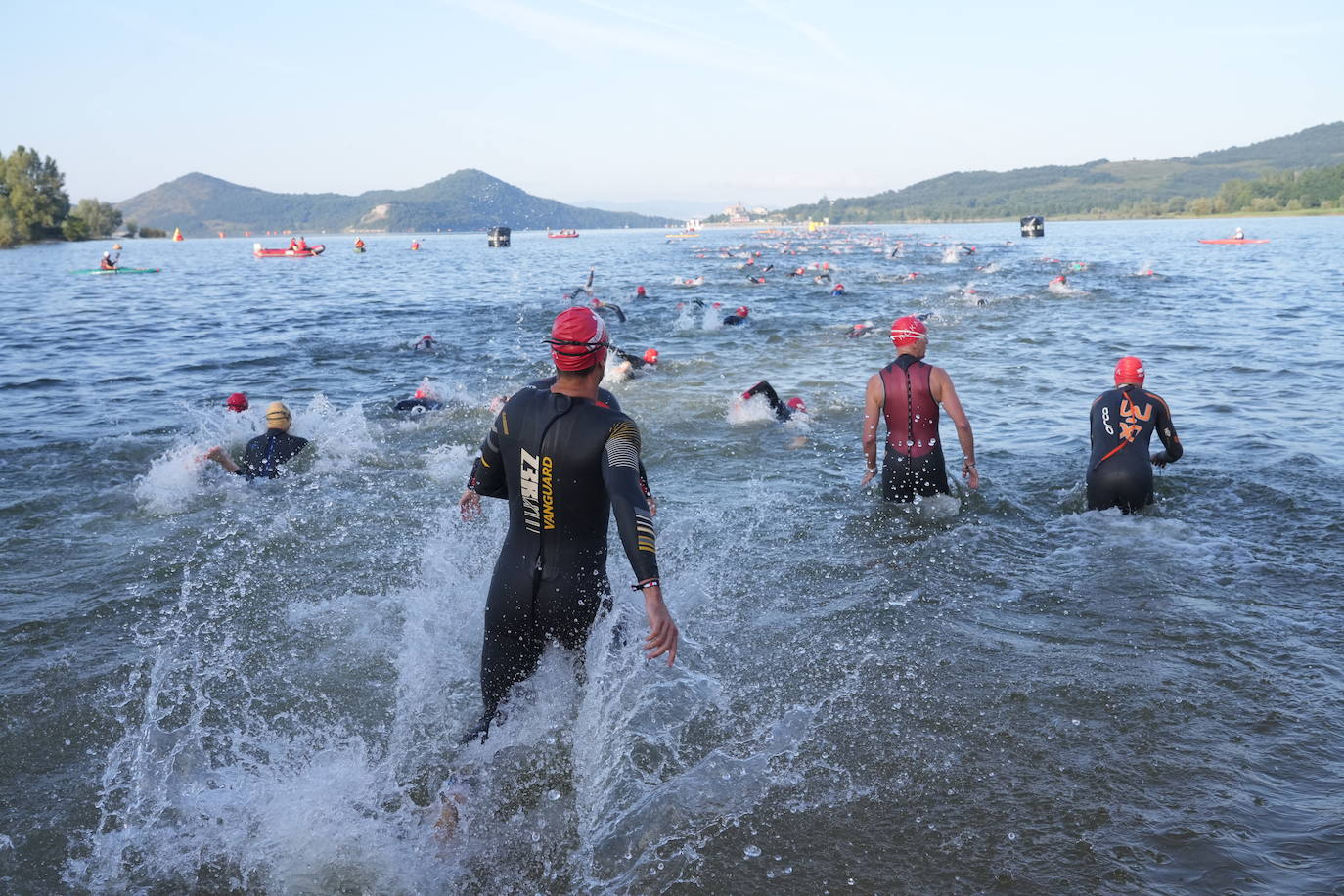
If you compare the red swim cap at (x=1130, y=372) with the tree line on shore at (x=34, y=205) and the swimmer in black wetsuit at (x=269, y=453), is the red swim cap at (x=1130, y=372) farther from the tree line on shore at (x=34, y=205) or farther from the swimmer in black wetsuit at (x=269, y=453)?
the tree line on shore at (x=34, y=205)

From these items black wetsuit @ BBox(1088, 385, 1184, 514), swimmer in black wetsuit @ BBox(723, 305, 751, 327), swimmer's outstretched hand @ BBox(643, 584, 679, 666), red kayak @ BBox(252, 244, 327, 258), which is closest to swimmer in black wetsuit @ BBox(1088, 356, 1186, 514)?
black wetsuit @ BBox(1088, 385, 1184, 514)

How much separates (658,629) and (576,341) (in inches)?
48.6

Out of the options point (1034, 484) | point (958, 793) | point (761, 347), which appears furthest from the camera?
point (761, 347)

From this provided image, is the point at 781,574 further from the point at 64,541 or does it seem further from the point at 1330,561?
the point at 64,541

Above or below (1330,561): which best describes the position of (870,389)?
Result: above

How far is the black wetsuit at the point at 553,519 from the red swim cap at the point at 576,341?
6.5 inches

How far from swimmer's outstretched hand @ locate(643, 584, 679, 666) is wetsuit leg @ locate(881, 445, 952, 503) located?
5091 millimetres

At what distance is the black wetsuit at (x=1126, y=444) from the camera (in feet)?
25.3

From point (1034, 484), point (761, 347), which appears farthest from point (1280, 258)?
point (1034, 484)

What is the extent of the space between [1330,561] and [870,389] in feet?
12.7

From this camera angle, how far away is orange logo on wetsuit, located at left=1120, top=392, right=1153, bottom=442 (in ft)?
25.2

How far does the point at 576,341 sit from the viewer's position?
3.66m

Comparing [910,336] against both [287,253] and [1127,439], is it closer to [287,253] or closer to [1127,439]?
[1127,439]

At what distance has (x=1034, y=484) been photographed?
9.38 meters
